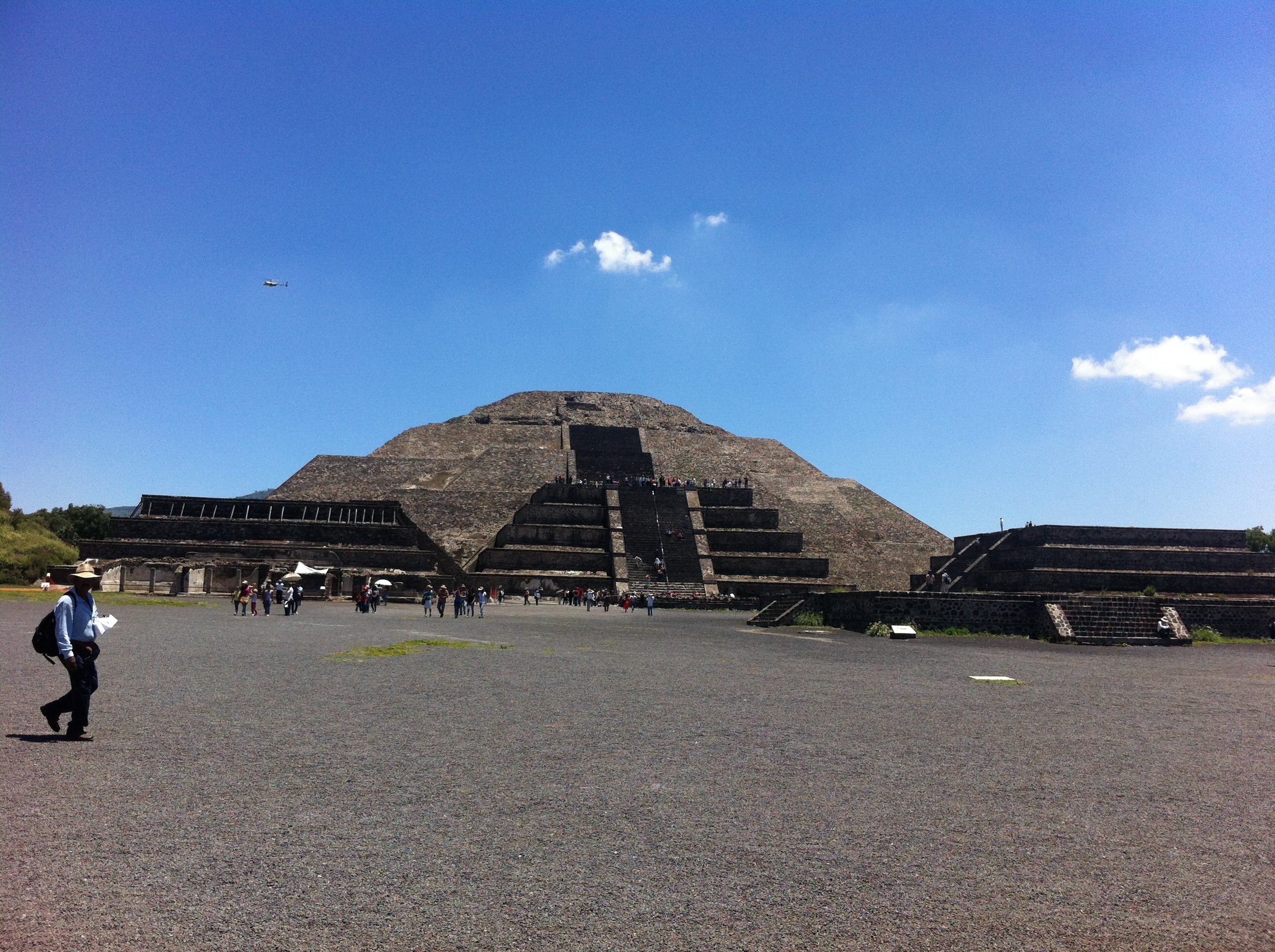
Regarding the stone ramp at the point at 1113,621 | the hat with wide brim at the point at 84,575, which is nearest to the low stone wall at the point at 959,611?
the stone ramp at the point at 1113,621

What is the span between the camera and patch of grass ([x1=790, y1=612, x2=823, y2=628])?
28594 millimetres

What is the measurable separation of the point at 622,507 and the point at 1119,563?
24.8m

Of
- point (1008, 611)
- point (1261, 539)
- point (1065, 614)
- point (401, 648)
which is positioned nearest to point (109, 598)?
point (401, 648)

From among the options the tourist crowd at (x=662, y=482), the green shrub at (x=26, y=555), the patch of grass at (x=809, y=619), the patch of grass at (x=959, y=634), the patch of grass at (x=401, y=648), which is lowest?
the patch of grass at (x=959, y=634)

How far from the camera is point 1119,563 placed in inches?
1414

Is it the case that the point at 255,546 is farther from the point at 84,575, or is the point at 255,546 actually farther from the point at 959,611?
Result: the point at 84,575

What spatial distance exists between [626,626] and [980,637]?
377 inches

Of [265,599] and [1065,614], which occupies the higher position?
[265,599]

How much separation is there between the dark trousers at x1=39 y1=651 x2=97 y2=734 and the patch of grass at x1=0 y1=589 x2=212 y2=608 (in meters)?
23.7

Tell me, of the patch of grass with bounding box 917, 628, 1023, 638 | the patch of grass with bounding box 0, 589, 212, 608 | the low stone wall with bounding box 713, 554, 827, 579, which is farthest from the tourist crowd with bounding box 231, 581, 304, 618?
the low stone wall with bounding box 713, 554, 827, 579

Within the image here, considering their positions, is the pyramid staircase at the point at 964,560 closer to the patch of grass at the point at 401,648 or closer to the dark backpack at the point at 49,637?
the patch of grass at the point at 401,648

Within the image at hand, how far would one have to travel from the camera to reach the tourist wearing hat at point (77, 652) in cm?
753

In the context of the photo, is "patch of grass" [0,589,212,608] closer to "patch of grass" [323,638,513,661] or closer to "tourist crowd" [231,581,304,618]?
"tourist crowd" [231,581,304,618]

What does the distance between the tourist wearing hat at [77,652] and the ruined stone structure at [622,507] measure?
1377 inches
